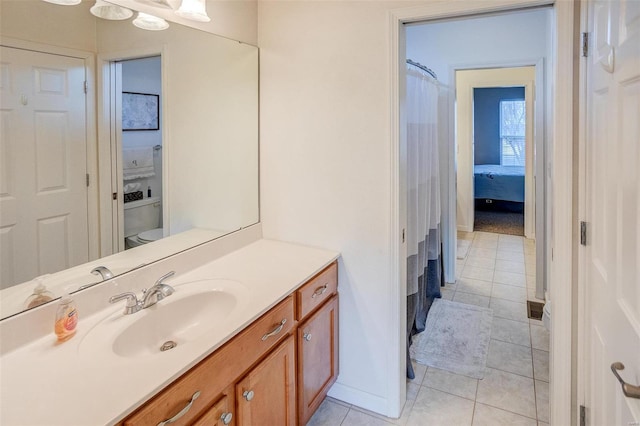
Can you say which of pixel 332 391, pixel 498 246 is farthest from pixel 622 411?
pixel 498 246

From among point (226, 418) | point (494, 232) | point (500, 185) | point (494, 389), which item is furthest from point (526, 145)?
point (226, 418)

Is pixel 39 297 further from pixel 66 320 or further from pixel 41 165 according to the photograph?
pixel 41 165

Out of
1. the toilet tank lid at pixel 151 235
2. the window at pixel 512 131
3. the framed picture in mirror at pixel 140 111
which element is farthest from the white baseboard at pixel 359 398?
the window at pixel 512 131

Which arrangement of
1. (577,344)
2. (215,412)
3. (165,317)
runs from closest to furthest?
(215,412) → (165,317) → (577,344)

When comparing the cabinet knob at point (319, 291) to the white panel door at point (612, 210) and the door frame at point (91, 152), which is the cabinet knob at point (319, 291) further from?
the white panel door at point (612, 210)

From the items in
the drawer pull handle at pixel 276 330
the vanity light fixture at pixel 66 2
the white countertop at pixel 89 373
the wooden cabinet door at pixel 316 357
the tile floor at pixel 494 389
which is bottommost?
the tile floor at pixel 494 389

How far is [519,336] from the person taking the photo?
2764 millimetres

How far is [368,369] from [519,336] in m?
1.37

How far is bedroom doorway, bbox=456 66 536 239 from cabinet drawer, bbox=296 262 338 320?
10.6ft

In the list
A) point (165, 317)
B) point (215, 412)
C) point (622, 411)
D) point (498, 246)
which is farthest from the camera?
point (498, 246)

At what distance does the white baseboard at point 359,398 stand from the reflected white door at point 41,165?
142cm

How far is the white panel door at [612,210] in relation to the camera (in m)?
0.96

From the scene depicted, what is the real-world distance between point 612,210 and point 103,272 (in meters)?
1.71

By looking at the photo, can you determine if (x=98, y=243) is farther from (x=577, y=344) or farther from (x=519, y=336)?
(x=519, y=336)
